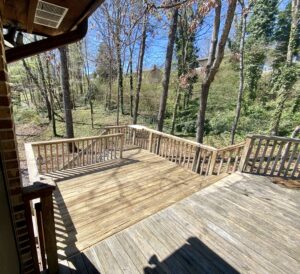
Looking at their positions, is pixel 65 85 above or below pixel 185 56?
below

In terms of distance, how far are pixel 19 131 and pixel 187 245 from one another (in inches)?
491

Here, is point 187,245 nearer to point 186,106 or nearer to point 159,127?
point 159,127

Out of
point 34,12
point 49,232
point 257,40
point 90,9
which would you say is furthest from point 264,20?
point 49,232

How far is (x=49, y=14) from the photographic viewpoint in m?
1.97

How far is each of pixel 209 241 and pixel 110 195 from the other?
1954 mm

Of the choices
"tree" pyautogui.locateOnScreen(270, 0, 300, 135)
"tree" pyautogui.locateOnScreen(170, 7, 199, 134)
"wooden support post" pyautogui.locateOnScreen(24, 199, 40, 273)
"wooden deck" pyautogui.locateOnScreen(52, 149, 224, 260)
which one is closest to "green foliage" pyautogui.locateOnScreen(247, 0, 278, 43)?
"tree" pyautogui.locateOnScreen(170, 7, 199, 134)

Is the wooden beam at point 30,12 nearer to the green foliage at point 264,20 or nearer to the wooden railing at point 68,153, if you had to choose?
the wooden railing at point 68,153

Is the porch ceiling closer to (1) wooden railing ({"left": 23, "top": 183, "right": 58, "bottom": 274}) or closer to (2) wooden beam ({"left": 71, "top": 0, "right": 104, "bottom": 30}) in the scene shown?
(2) wooden beam ({"left": 71, "top": 0, "right": 104, "bottom": 30})

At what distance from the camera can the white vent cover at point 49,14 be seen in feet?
5.87

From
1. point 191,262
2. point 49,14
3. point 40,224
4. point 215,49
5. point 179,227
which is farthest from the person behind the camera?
point 215,49

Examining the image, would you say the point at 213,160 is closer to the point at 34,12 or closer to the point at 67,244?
the point at 67,244

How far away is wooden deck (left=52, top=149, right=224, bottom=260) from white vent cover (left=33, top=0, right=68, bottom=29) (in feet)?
8.49

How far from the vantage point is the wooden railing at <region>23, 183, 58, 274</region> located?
4.89 feet

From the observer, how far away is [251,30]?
1429cm
